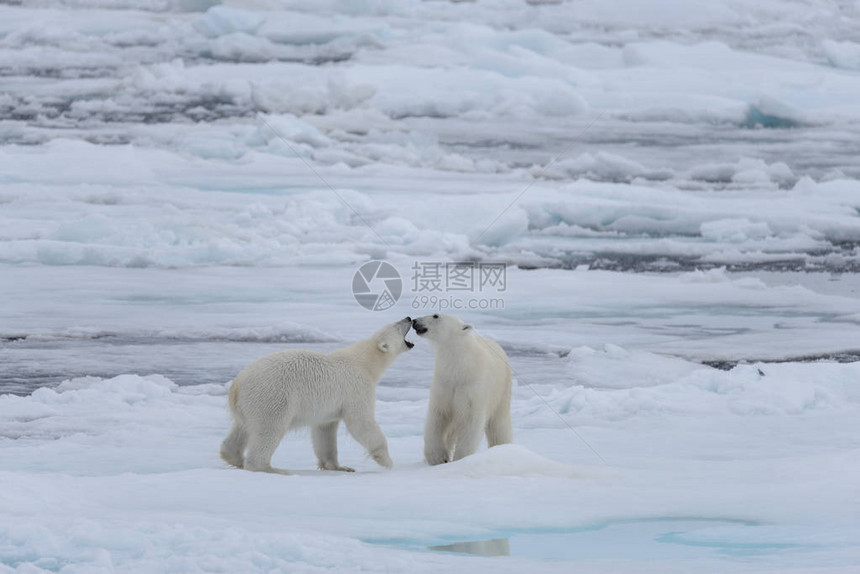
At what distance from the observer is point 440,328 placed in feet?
13.4

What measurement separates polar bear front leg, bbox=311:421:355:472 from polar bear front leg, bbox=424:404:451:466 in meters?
0.31

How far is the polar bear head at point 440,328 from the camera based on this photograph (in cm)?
409

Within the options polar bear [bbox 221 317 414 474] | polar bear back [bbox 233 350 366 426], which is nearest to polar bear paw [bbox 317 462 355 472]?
polar bear [bbox 221 317 414 474]

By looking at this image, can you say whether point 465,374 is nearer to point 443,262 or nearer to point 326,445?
point 326,445

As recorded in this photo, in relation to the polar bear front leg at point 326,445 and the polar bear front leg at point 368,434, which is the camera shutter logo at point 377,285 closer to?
the polar bear front leg at point 326,445

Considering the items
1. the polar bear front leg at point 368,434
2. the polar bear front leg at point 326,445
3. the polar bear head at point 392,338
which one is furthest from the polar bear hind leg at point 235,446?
the polar bear head at point 392,338

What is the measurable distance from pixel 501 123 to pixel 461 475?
10527 mm

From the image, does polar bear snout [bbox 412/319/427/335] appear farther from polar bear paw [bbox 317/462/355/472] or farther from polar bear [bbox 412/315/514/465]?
polar bear paw [bbox 317/462/355/472]

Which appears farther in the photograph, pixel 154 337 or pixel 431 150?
pixel 431 150

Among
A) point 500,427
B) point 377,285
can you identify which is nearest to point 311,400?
point 500,427

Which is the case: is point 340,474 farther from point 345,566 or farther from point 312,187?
point 312,187

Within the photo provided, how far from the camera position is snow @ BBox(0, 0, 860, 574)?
10.6 feet

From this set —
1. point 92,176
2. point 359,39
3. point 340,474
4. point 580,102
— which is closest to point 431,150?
point 580,102

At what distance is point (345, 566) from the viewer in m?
2.75
